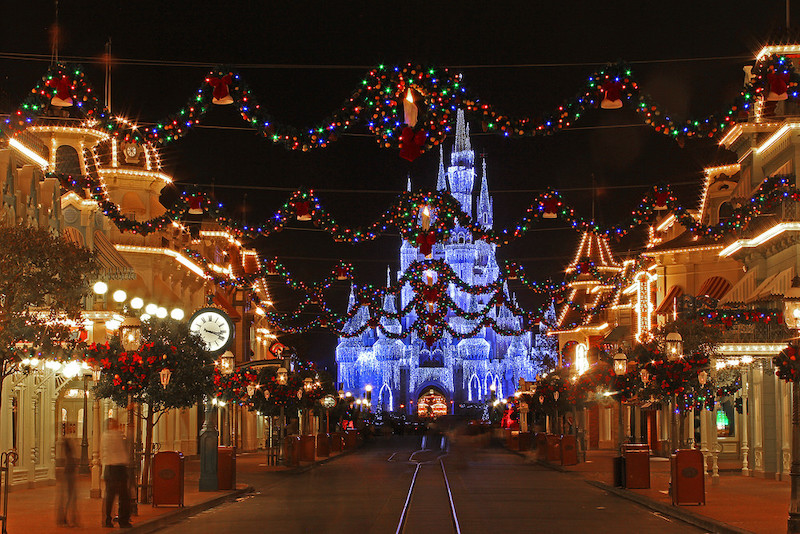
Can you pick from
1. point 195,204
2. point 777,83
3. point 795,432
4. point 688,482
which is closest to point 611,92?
point 777,83

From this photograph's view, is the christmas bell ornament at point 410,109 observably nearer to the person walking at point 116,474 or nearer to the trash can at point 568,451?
the person walking at point 116,474

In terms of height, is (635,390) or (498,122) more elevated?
(498,122)

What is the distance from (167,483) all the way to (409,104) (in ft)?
31.7

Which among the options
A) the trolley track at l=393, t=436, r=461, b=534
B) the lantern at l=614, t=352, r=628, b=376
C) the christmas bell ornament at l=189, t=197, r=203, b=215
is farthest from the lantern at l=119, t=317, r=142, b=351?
the lantern at l=614, t=352, r=628, b=376

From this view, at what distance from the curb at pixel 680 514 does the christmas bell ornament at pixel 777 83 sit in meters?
7.38

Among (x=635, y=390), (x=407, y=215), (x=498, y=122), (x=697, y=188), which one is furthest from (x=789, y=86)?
(x=697, y=188)

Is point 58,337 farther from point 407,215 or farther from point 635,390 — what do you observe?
point 635,390

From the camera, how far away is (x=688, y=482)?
24531 millimetres

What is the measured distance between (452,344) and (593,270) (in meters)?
127

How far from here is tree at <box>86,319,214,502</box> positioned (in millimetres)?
25031

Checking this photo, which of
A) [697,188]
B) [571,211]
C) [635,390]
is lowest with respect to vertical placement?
[635,390]

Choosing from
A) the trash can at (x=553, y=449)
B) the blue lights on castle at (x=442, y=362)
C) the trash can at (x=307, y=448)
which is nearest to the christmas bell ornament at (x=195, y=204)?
the trash can at (x=307, y=448)

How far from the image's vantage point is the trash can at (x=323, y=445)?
190 feet

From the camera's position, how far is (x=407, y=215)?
98.3ft
